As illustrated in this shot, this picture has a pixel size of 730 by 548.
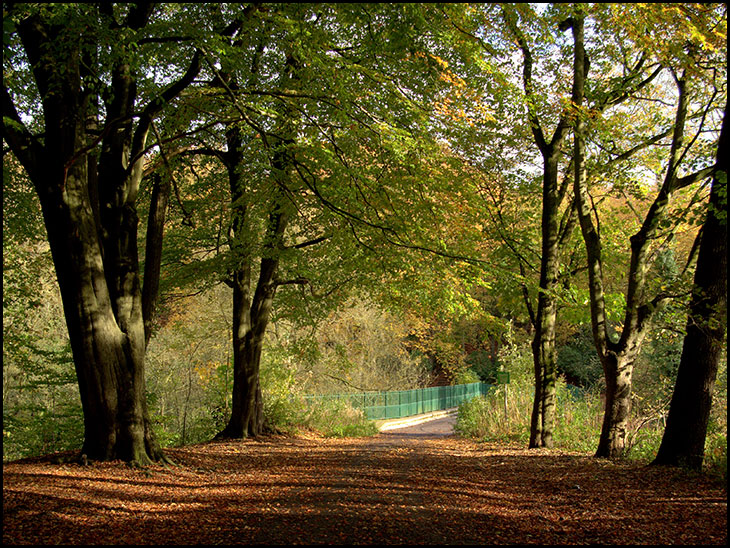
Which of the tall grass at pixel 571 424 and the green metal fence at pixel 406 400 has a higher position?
the tall grass at pixel 571 424

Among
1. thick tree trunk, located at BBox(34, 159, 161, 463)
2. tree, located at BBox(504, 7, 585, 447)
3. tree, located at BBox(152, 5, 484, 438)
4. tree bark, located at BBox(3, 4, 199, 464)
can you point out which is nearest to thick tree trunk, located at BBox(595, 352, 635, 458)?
tree, located at BBox(504, 7, 585, 447)

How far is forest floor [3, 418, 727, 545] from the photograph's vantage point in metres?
4.82

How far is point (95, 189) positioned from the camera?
823cm

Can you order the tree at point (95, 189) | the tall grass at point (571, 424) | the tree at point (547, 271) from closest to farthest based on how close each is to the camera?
the tree at point (95, 189) < the tall grass at point (571, 424) < the tree at point (547, 271)

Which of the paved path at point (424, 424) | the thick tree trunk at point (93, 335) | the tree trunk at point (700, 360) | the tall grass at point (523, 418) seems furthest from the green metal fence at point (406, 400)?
the tree trunk at point (700, 360)

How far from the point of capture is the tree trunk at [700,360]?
7516 mm

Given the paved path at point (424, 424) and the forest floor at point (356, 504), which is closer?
the forest floor at point (356, 504)

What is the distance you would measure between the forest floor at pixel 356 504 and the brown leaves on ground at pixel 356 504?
0.02 meters

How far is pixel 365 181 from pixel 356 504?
15.9 feet

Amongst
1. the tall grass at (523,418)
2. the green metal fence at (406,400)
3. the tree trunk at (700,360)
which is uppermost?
the tree trunk at (700,360)

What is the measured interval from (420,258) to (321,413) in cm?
1004

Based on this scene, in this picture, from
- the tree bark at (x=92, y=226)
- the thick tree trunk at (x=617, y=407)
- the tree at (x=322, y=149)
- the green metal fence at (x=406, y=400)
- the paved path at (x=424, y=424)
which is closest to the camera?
the tree bark at (x=92, y=226)

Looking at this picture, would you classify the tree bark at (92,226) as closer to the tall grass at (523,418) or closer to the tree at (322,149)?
the tree at (322,149)

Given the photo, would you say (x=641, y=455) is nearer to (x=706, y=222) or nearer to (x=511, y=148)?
(x=706, y=222)
